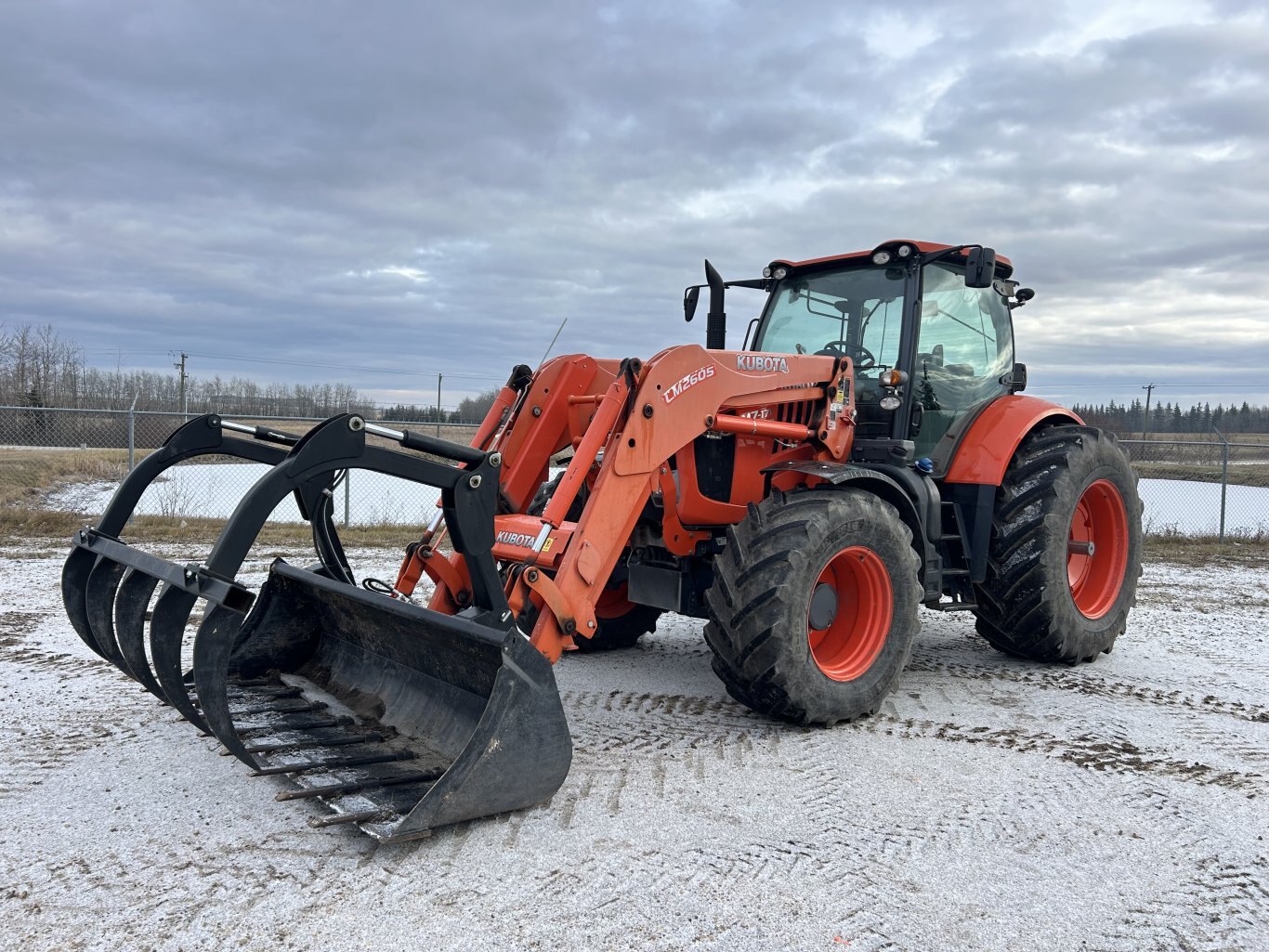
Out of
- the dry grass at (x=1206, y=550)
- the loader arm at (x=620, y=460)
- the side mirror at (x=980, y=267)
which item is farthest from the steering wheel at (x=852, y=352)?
the dry grass at (x=1206, y=550)

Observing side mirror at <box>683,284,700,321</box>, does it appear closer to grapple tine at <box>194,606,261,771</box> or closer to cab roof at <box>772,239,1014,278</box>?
cab roof at <box>772,239,1014,278</box>

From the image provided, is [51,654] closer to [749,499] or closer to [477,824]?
[477,824]

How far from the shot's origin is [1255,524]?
15352mm

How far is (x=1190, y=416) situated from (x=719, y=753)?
140 ft

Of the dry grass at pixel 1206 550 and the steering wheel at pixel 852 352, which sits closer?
the steering wheel at pixel 852 352

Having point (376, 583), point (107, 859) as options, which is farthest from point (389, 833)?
point (376, 583)

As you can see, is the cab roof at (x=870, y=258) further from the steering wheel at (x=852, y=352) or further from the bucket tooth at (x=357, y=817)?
the bucket tooth at (x=357, y=817)

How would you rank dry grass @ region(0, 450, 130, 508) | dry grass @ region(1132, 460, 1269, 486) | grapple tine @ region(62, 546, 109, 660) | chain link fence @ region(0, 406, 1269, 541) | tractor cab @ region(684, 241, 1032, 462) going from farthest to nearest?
1. dry grass @ region(1132, 460, 1269, 486)
2. dry grass @ region(0, 450, 130, 508)
3. chain link fence @ region(0, 406, 1269, 541)
4. tractor cab @ region(684, 241, 1032, 462)
5. grapple tine @ region(62, 546, 109, 660)

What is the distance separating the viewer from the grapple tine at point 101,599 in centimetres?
399

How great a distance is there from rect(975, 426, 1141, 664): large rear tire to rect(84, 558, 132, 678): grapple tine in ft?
16.0

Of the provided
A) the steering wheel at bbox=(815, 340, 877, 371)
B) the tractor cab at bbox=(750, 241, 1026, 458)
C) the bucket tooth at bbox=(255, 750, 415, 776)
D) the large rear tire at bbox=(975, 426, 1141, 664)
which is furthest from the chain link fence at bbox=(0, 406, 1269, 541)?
the bucket tooth at bbox=(255, 750, 415, 776)

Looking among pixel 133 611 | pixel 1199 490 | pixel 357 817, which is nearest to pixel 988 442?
pixel 357 817

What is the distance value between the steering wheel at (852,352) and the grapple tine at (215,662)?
3.90m

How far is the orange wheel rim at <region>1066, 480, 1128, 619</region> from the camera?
6.55 meters
